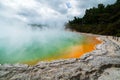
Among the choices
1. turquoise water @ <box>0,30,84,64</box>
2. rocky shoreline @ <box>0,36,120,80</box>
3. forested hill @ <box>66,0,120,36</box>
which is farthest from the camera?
forested hill @ <box>66,0,120,36</box>

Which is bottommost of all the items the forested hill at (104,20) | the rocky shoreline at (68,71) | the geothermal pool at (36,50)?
the rocky shoreline at (68,71)

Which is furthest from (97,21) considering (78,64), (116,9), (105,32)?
(78,64)

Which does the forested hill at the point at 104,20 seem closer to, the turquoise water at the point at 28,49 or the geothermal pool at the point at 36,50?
the geothermal pool at the point at 36,50

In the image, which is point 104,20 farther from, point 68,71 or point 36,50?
point 68,71

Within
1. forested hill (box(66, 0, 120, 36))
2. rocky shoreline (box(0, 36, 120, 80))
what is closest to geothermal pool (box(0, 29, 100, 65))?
rocky shoreline (box(0, 36, 120, 80))

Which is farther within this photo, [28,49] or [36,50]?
[28,49]

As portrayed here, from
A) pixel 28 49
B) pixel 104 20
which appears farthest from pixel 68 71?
pixel 104 20

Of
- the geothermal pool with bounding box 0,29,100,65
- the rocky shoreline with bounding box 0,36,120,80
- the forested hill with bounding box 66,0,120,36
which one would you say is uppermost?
the forested hill with bounding box 66,0,120,36

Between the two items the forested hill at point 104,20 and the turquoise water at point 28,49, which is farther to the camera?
the forested hill at point 104,20

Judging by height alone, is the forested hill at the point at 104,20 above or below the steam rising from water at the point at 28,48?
above

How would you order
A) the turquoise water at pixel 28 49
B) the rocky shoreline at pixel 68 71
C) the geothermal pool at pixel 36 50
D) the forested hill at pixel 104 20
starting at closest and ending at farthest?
the rocky shoreline at pixel 68 71
the geothermal pool at pixel 36 50
the turquoise water at pixel 28 49
the forested hill at pixel 104 20

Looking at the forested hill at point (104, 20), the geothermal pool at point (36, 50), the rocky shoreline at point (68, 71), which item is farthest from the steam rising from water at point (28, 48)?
the forested hill at point (104, 20)

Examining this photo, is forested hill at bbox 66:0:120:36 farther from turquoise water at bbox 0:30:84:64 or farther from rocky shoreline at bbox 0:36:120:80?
rocky shoreline at bbox 0:36:120:80

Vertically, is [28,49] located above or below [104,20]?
below
